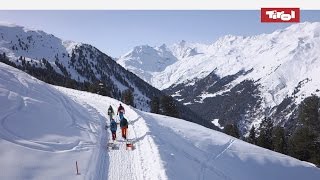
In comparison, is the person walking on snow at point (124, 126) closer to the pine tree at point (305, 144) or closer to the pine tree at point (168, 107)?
the pine tree at point (305, 144)

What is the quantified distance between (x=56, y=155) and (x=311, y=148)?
191ft

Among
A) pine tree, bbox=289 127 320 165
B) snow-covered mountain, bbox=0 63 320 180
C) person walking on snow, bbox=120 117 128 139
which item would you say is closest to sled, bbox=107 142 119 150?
snow-covered mountain, bbox=0 63 320 180

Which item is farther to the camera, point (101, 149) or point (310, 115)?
point (310, 115)

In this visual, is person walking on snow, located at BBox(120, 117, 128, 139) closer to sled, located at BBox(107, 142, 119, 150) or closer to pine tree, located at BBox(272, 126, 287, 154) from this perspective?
sled, located at BBox(107, 142, 119, 150)

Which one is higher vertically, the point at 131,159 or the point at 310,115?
the point at 131,159

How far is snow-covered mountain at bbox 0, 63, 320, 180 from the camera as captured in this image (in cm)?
2416

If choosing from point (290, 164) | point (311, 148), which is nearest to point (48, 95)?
point (290, 164)

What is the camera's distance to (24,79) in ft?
165

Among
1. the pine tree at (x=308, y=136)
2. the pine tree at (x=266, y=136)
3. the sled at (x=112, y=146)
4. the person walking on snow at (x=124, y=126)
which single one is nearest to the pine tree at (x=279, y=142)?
the pine tree at (x=266, y=136)

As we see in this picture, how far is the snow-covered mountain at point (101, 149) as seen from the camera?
24156 mm

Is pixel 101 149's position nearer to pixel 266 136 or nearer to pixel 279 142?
pixel 279 142

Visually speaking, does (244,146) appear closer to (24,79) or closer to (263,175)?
(263,175)

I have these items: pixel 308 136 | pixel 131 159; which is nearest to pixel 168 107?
pixel 308 136

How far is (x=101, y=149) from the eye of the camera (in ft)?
94.9
